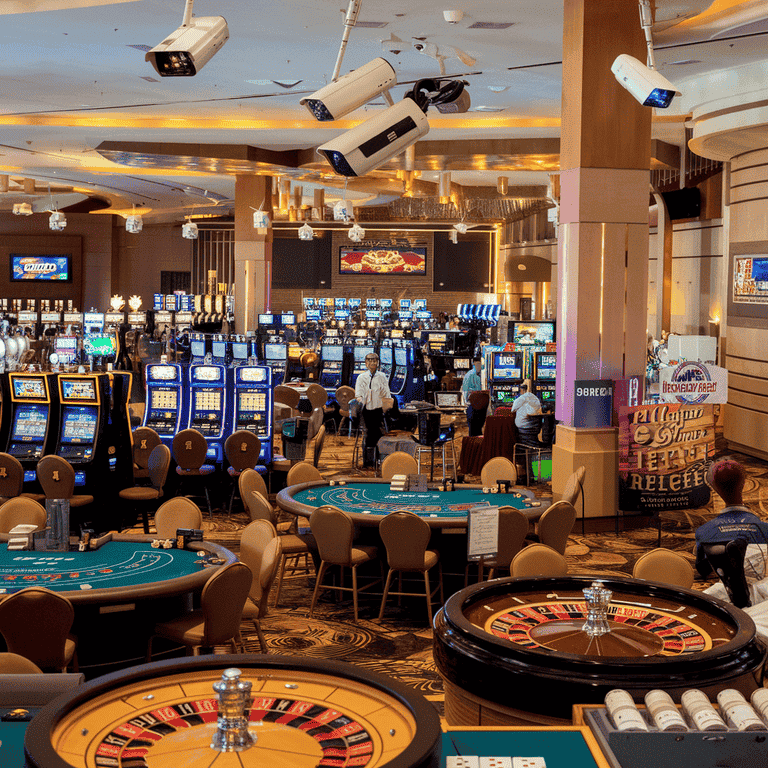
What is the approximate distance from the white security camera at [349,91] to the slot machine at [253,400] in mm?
4716

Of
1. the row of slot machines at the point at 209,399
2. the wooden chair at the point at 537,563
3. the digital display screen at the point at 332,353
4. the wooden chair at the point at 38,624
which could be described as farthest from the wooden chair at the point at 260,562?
the digital display screen at the point at 332,353

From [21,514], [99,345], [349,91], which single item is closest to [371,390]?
[21,514]

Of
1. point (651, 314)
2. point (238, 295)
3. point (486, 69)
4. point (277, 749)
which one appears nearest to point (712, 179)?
point (651, 314)

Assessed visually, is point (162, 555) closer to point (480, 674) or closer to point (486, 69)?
point (480, 674)

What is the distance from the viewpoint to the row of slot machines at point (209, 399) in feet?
31.3

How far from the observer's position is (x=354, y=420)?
44.5ft

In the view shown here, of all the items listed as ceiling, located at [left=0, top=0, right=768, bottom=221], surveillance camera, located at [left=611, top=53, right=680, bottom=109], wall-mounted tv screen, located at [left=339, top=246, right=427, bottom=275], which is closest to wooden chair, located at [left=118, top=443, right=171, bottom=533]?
ceiling, located at [left=0, top=0, right=768, bottom=221]

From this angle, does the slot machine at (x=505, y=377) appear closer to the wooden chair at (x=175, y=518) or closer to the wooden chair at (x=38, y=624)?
the wooden chair at (x=175, y=518)

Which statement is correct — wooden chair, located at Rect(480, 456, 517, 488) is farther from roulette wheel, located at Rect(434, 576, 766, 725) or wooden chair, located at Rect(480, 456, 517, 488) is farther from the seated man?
roulette wheel, located at Rect(434, 576, 766, 725)

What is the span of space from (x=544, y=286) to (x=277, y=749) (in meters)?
25.8

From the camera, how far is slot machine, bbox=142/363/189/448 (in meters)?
9.69

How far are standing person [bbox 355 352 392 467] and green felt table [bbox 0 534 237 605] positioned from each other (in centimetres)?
589

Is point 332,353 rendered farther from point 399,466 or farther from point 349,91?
point 349,91

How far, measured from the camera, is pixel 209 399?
9633 millimetres
